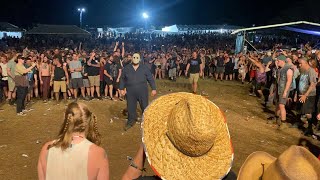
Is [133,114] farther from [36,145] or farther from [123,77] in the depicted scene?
[36,145]

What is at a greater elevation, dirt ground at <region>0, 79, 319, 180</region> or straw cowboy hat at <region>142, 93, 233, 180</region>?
straw cowboy hat at <region>142, 93, 233, 180</region>

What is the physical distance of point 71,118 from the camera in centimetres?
267

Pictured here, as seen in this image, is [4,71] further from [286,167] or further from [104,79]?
[286,167]

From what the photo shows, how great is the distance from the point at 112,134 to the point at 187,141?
672 centimetres

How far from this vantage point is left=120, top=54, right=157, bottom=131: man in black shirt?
882 cm

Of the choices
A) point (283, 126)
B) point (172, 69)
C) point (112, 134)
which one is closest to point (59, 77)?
point (112, 134)

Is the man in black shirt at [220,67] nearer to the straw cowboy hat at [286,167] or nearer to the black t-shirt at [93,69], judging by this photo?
the black t-shirt at [93,69]

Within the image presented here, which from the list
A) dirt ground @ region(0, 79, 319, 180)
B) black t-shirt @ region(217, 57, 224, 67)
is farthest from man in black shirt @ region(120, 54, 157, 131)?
black t-shirt @ region(217, 57, 224, 67)

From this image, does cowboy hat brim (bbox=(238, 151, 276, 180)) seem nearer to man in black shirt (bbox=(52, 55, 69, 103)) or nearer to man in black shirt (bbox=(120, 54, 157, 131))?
man in black shirt (bbox=(120, 54, 157, 131))

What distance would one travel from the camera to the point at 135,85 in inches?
347

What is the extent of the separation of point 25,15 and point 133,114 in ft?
223

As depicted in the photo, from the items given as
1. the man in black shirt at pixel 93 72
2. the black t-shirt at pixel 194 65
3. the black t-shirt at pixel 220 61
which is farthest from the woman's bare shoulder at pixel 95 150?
the black t-shirt at pixel 220 61

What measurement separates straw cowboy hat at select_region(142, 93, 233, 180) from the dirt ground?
3.99m

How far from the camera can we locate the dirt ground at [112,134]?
6.61 m
